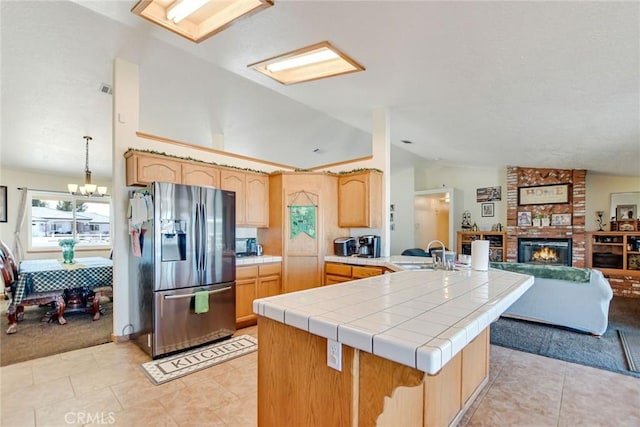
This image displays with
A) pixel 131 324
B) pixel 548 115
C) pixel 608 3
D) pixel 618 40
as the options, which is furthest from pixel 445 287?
pixel 131 324

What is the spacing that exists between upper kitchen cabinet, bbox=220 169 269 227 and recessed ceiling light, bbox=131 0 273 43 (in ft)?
5.48

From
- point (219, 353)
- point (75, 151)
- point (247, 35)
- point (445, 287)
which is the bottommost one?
point (219, 353)

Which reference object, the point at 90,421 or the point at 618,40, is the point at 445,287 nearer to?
the point at 618,40

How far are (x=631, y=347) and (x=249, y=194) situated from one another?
4.73 meters

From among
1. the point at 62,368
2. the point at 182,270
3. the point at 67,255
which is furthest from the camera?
the point at 67,255

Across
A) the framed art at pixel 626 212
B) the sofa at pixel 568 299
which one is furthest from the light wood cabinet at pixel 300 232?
the framed art at pixel 626 212

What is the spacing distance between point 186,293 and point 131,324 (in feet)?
3.12

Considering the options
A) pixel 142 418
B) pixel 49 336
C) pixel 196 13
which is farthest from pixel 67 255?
pixel 196 13

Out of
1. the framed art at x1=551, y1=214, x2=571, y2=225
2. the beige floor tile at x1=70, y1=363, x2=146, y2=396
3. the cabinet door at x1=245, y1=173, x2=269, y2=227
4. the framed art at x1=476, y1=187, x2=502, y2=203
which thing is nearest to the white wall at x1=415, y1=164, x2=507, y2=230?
the framed art at x1=476, y1=187, x2=502, y2=203

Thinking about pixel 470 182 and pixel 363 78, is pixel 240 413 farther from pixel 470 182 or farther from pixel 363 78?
pixel 470 182

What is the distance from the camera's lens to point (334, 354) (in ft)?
3.89

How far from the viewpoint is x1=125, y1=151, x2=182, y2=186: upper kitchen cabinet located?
3223 mm

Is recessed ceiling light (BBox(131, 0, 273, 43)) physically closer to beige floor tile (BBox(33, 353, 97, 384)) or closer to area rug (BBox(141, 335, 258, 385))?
area rug (BBox(141, 335, 258, 385))

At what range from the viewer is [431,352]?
0.88 metres
